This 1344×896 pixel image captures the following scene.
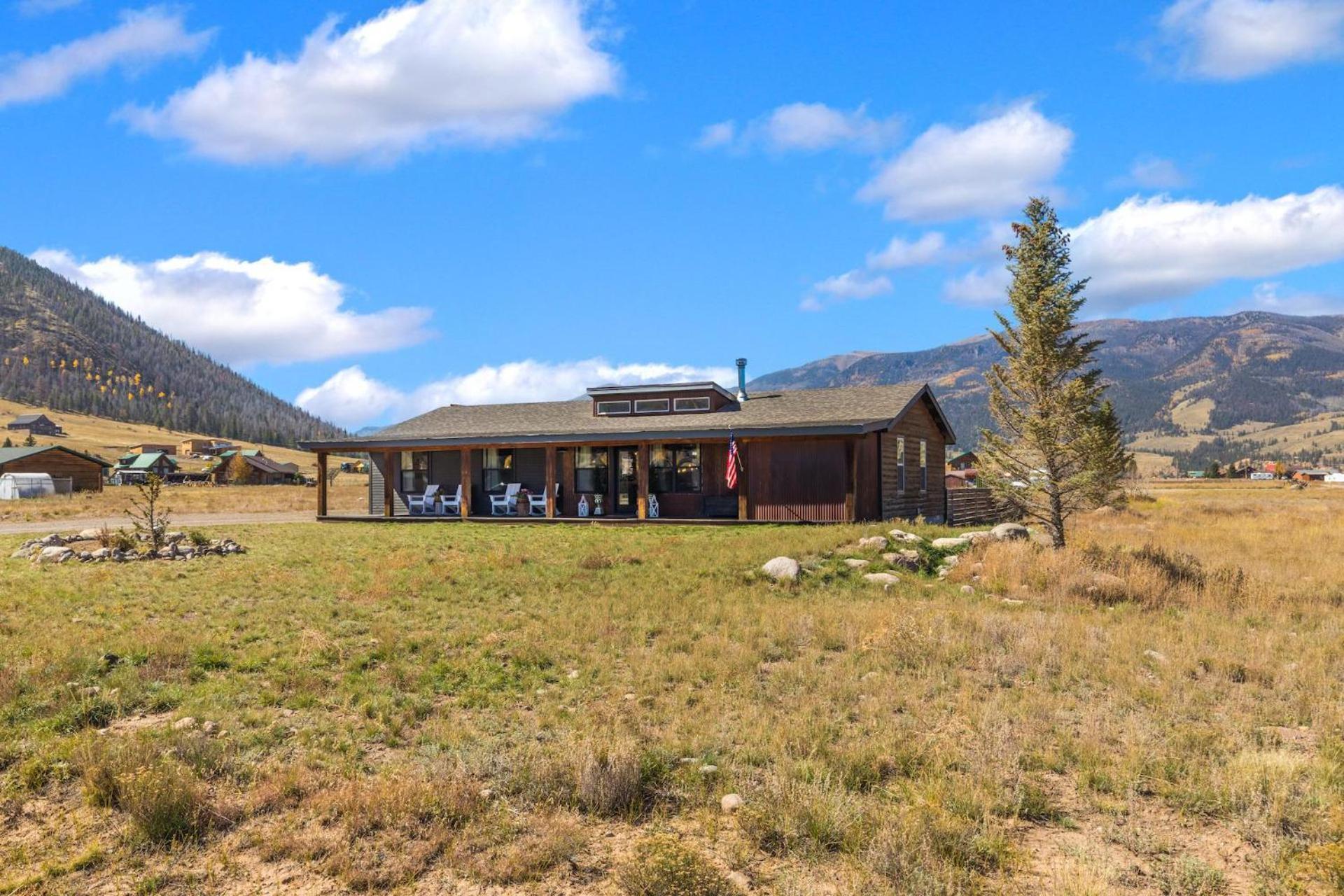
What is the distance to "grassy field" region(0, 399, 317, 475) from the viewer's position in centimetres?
12200

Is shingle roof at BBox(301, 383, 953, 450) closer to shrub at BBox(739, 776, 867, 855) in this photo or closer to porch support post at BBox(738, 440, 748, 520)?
porch support post at BBox(738, 440, 748, 520)

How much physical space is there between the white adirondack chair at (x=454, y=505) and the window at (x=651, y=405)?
6.66 metres

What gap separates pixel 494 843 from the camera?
4.91 meters

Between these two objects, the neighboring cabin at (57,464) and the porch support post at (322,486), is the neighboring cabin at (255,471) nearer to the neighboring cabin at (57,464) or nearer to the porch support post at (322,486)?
the neighboring cabin at (57,464)

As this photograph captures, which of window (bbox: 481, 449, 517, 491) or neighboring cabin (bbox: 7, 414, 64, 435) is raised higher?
neighboring cabin (bbox: 7, 414, 64, 435)

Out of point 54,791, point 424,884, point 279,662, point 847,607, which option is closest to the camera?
point 424,884

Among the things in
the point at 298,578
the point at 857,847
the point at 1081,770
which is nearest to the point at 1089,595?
the point at 1081,770

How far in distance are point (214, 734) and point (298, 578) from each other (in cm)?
765

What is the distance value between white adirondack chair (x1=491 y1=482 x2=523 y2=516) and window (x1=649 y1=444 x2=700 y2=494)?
4703 millimetres

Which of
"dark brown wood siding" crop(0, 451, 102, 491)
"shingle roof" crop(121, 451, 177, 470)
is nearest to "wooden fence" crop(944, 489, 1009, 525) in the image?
"dark brown wood siding" crop(0, 451, 102, 491)

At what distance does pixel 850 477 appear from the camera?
2283 cm

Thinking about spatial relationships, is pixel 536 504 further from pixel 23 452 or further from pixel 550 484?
pixel 23 452

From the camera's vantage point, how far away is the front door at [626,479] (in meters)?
26.9

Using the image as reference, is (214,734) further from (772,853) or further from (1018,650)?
(1018,650)
